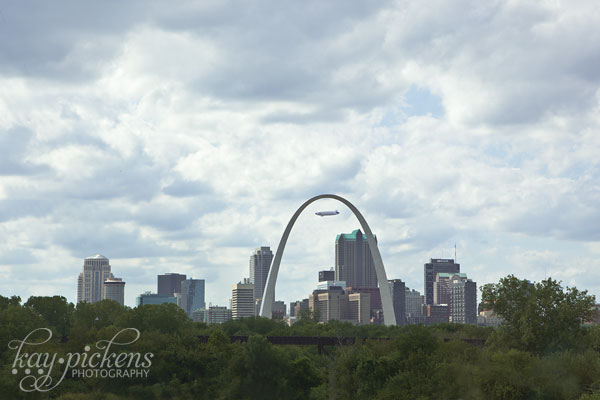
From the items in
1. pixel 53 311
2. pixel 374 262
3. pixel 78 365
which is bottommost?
pixel 78 365

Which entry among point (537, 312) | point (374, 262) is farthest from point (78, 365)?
point (374, 262)

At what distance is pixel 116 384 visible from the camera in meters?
68.6

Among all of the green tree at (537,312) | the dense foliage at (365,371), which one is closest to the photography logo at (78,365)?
the dense foliage at (365,371)

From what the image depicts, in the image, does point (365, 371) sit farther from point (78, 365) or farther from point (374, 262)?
point (374, 262)

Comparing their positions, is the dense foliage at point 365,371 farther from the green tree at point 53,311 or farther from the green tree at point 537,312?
the green tree at point 53,311

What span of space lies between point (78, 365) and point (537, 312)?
1656 inches

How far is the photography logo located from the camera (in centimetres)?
6794

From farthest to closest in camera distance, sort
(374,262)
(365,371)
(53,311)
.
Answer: (374,262), (53,311), (365,371)

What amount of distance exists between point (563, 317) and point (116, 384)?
128 feet

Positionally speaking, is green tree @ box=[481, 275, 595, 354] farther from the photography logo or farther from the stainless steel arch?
the stainless steel arch

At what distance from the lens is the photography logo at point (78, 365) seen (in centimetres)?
6794

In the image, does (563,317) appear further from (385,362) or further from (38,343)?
(38,343)

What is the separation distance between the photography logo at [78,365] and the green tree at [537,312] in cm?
3236

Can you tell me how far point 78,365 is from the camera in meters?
73.1
